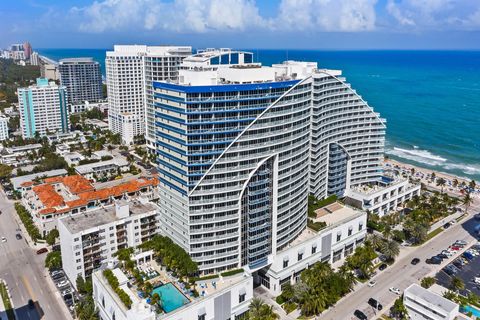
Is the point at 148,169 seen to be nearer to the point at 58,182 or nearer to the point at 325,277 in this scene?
the point at 58,182

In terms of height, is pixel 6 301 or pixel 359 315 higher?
pixel 6 301

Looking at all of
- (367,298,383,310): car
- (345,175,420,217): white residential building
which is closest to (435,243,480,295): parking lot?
(367,298,383,310): car

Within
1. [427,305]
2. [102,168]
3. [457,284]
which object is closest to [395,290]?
[457,284]

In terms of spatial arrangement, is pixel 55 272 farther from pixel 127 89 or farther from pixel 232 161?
pixel 127 89

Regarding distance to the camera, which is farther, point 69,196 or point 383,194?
point 383,194

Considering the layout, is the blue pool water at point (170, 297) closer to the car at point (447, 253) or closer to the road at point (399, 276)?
the road at point (399, 276)

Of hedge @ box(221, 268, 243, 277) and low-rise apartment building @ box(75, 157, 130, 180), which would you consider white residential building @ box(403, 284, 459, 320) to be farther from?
Answer: low-rise apartment building @ box(75, 157, 130, 180)

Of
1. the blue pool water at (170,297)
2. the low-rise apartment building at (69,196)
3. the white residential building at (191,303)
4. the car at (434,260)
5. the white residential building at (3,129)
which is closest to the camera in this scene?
the white residential building at (191,303)

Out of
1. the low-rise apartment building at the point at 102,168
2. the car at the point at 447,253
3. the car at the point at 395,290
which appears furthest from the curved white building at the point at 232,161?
the low-rise apartment building at the point at 102,168
